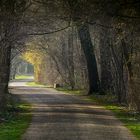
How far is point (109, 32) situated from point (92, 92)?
1493 centimetres

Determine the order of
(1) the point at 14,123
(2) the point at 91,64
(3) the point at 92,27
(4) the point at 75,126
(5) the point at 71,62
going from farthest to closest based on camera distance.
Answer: (5) the point at 71,62 < (2) the point at 91,64 < (3) the point at 92,27 < (1) the point at 14,123 < (4) the point at 75,126

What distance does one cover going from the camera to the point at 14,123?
24.8 meters

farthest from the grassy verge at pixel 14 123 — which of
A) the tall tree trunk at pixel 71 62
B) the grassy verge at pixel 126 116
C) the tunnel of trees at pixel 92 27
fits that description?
the tall tree trunk at pixel 71 62

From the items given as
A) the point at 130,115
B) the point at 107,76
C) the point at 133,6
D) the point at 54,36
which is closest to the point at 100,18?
the point at 133,6

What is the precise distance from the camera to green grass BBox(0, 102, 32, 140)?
809 inches

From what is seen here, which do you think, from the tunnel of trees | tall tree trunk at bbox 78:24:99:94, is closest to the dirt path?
the tunnel of trees

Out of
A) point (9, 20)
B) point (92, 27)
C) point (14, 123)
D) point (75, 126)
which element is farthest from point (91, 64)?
point (75, 126)

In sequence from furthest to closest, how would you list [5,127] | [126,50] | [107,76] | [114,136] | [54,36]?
[54,36] < [107,76] < [126,50] < [5,127] < [114,136]

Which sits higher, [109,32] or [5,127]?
[109,32]

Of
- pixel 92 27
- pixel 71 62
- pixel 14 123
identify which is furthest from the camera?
pixel 71 62

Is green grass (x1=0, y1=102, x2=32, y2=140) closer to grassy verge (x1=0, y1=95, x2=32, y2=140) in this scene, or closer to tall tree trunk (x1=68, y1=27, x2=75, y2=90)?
grassy verge (x1=0, y1=95, x2=32, y2=140)

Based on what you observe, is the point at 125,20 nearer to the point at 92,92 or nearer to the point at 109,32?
the point at 109,32

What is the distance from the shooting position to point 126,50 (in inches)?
1232

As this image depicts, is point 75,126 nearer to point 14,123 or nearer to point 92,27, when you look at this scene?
point 14,123
